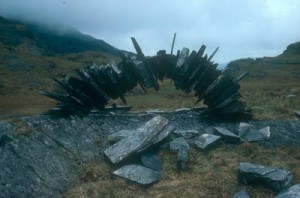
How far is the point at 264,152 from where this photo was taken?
12227 millimetres

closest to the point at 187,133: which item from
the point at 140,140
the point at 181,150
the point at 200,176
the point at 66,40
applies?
the point at 181,150

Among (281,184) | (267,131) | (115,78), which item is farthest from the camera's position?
(115,78)

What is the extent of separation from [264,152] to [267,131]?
6.02 ft

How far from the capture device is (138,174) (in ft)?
34.7

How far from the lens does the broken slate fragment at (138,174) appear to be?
405 inches

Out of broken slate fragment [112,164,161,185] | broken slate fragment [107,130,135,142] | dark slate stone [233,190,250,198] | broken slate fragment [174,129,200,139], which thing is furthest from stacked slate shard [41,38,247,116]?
dark slate stone [233,190,250,198]

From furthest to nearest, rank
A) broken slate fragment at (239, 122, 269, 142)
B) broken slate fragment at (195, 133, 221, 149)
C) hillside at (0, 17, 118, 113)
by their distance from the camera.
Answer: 1. hillside at (0, 17, 118, 113)
2. broken slate fragment at (239, 122, 269, 142)
3. broken slate fragment at (195, 133, 221, 149)

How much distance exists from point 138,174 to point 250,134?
511 cm

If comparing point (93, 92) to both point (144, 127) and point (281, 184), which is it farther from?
point (281, 184)

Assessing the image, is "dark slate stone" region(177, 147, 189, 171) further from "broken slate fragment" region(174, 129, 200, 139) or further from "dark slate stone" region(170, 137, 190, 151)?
"broken slate fragment" region(174, 129, 200, 139)

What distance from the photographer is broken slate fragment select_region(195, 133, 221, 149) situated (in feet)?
41.1

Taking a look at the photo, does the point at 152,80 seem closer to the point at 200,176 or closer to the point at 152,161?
the point at 152,161

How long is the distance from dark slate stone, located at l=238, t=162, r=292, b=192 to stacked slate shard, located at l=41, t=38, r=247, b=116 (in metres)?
5.82

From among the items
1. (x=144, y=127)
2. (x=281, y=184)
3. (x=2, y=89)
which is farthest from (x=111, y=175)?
(x=2, y=89)
